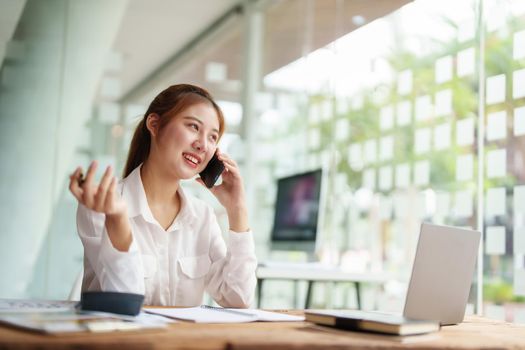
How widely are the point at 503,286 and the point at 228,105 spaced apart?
3.21m

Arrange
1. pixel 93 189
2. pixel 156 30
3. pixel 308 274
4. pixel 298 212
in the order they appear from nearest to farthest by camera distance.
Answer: pixel 93 189
pixel 308 274
pixel 298 212
pixel 156 30

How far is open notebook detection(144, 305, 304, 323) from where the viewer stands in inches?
51.9

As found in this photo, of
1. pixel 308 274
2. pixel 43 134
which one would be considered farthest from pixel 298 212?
pixel 43 134

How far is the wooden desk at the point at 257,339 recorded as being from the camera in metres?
0.94

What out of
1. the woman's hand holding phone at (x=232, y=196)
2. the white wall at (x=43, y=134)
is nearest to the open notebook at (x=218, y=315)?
the woman's hand holding phone at (x=232, y=196)

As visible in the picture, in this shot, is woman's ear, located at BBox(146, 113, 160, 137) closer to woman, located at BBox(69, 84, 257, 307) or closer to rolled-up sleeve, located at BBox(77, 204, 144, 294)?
woman, located at BBox(69, 84, 257, 307)

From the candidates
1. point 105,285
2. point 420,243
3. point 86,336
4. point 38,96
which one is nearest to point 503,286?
point 420,243

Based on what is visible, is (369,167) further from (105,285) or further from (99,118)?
(105,285)

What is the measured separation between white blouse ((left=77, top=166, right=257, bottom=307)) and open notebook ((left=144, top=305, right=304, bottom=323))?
0.28m

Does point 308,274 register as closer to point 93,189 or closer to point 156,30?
point 93,189

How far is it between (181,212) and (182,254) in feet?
0.39

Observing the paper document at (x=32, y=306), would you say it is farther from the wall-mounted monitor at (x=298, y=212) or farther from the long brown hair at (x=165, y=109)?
the wall-mounted monitor at (x=298, y=212)

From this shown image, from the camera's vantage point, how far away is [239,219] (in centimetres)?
197

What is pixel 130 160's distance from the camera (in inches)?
80.7
